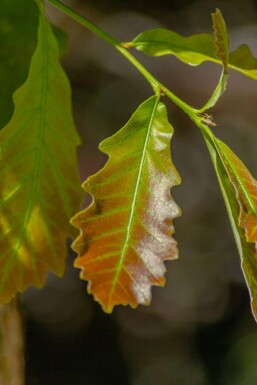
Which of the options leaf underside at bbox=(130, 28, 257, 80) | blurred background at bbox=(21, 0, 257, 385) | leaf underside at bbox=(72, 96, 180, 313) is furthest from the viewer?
blurred background at bbox=(21, 0, 257, 385)

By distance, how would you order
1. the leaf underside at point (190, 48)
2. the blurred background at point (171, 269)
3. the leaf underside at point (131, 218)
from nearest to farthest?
1. the leaf underside at point (131, 218)
2. the leaf underside at point (190, 48)
3. the blurred background at point (171, 269)

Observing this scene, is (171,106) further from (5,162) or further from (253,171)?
(5,162)

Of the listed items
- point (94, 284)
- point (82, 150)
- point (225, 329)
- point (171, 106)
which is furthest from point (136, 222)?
point (225, 329)

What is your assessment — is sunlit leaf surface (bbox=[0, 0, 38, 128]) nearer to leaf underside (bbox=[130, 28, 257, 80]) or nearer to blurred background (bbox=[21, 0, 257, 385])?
leaf underside (bbox=[130, 28, 257, 80])

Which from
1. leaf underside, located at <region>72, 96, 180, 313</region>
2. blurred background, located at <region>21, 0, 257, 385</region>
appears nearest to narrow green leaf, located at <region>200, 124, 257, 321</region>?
leaf underside, located at <region>72, 96, 180, 313</region>

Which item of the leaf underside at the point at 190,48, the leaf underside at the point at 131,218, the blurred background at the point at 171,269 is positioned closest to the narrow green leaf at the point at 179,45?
the leaf underside at the point at 190,48

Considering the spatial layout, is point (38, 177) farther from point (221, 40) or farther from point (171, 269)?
point (171, 269)

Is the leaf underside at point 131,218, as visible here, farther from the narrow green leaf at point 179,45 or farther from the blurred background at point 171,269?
the blurred background at point 171,269
